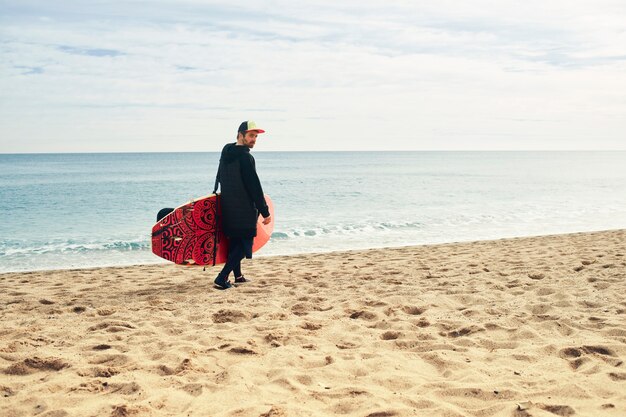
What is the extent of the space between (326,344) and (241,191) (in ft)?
9.04

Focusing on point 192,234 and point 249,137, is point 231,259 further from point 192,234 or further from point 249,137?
point 249,137

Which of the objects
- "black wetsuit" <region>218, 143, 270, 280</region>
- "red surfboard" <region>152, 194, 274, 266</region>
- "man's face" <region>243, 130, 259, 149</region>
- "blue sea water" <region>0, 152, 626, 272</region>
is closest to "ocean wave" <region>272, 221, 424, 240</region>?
"blue sea water" <region>0, 152, 626, 272</region>

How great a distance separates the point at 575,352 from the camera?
4.15 metres

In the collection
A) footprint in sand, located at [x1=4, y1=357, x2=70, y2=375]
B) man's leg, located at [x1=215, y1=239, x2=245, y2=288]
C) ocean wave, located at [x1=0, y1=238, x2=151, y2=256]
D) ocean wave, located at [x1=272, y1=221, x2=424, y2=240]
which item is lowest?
ocean wave, located at [x1=0, y1=238, x2=151, y2=256]

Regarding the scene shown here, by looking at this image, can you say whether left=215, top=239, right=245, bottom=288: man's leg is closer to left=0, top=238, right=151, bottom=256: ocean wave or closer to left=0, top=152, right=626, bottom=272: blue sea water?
left=0, top=152, right=626, bottom=272: blue sea water

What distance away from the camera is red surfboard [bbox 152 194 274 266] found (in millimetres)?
6984

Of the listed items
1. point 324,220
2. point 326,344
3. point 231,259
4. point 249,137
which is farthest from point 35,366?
point 324,220

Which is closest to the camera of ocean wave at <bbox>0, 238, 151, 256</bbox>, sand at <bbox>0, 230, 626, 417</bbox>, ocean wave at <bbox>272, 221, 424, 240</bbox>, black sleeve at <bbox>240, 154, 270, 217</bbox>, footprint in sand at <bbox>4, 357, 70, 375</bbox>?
sand at <bbox>0, 230, 626, 417</bbox>

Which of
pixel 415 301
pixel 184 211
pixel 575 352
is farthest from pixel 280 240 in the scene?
pixel 575 352

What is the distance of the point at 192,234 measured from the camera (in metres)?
6.98

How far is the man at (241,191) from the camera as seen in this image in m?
6.58

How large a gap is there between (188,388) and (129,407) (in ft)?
1.44

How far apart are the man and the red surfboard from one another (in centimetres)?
31

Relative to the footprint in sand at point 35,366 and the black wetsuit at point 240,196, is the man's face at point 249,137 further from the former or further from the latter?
the footprint in sand at point 35,366
